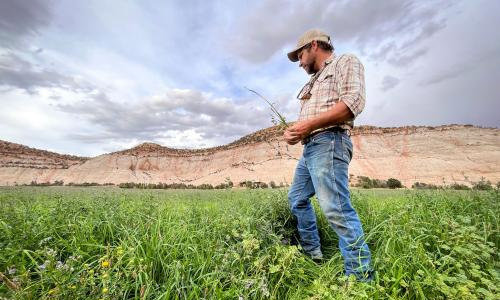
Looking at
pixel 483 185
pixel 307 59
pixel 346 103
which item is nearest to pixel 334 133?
pixel 346 103

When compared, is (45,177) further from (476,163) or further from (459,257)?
(476,163)

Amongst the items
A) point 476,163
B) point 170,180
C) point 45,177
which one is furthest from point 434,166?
point 45,177

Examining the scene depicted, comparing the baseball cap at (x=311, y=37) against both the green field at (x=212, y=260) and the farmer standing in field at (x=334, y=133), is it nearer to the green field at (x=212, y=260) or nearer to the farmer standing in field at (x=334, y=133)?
the farmer standing in field at (x=334, y=133)

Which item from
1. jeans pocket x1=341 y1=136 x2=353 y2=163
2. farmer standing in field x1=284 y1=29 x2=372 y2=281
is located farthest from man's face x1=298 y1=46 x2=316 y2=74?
jeans pocket x1=341 y1=136 x2=353 y2=163

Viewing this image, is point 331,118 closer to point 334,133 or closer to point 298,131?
point 334,133

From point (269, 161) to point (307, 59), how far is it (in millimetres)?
30628

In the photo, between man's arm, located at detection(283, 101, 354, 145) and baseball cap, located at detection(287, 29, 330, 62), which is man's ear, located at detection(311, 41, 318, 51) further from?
man's arm, located at detection(283, 101, 354, 145)

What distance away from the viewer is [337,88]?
3.11m

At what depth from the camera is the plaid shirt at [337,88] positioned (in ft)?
9.62

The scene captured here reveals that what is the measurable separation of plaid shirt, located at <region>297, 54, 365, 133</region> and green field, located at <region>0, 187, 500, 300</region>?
132cm

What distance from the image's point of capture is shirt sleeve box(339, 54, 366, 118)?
290cm

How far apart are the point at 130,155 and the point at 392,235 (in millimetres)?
40410

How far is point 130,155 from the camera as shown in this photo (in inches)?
1580

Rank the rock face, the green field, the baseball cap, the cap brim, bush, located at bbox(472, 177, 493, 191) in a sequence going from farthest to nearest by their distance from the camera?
the rock face
bush, located at bbox(472, 177, 493, 191)
the cap brim
the baseball cap
the green field
